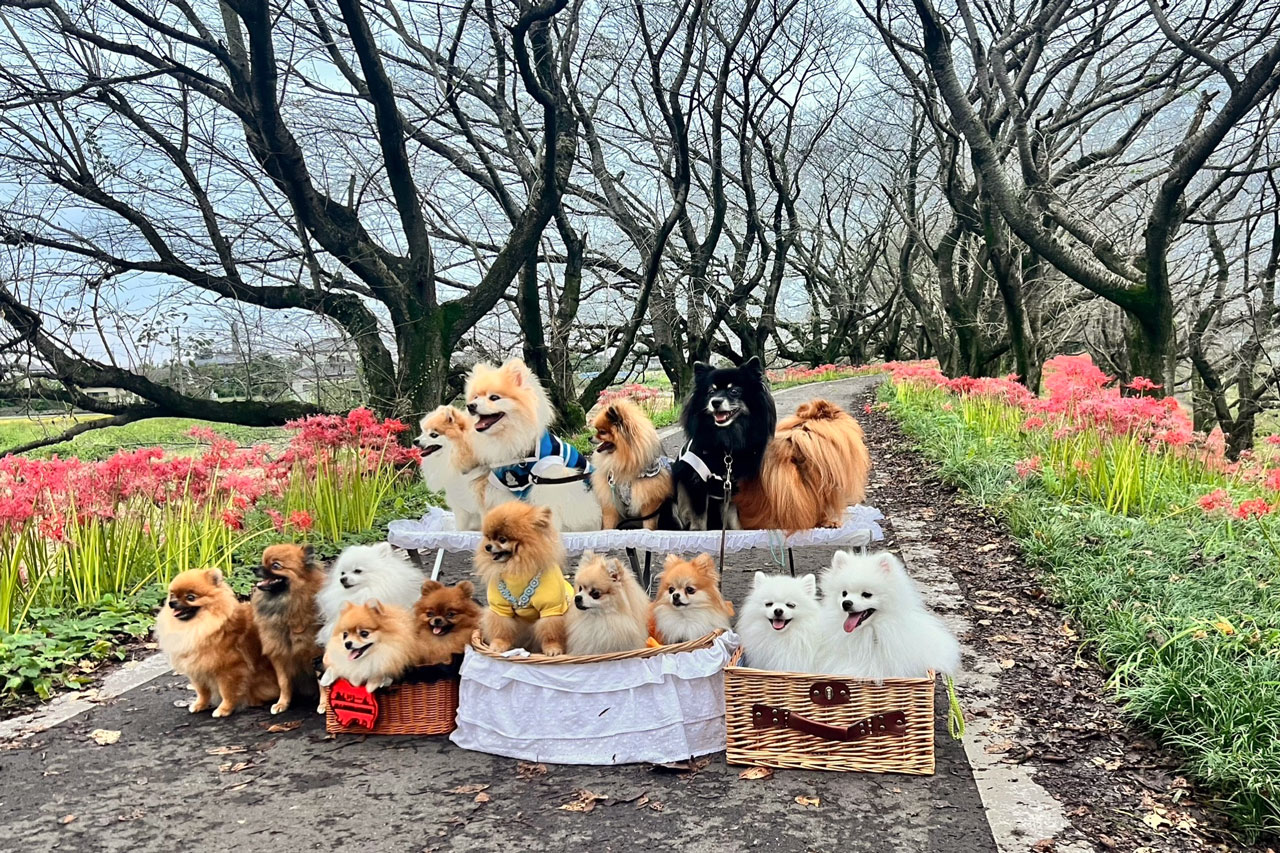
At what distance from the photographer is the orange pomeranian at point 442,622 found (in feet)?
11.1

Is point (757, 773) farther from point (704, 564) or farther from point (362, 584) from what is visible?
point (362, 584)

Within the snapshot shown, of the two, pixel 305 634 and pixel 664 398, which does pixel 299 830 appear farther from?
pixel 664 398

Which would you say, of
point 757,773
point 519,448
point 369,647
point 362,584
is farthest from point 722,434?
point 369,647

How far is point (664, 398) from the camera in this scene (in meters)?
17.2

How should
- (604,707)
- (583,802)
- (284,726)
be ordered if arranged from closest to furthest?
(583,802) → (604,707) → (284,726)

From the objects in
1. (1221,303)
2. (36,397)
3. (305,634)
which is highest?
(1221,303)

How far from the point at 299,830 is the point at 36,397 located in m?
5.81

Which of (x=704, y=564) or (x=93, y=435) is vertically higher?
(x=93, y=435)

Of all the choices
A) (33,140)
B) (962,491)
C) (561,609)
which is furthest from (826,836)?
(33,140)

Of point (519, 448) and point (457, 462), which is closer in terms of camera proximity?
point (519, 448)

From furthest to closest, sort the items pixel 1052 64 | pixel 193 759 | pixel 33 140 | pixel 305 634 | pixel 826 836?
pixel 1052 64 < pixel 33 140 < pixel 305 634 < pixel 193 759 < pixel 826 836

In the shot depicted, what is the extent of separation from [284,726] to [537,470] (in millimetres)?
1643

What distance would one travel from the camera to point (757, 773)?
3021mm

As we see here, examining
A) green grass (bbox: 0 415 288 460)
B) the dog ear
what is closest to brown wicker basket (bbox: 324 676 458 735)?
the dog ear
